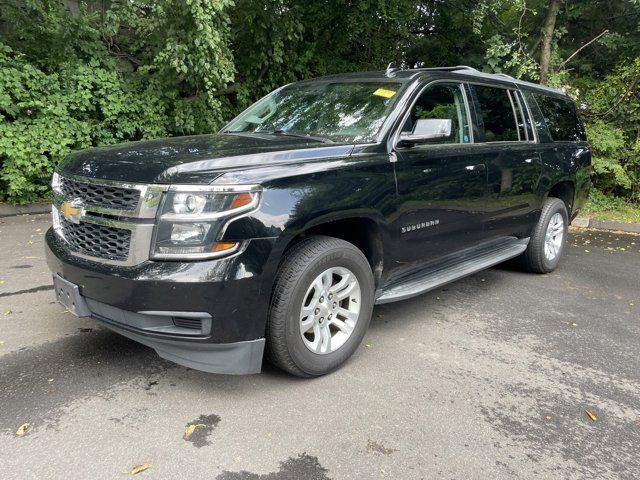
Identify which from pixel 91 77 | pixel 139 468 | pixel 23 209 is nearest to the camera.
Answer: pixel 139 468

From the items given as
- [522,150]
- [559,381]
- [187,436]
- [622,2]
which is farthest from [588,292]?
[622,2]

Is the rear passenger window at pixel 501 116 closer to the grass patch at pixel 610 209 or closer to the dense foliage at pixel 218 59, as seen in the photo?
the dense foliage at pixel 218 59

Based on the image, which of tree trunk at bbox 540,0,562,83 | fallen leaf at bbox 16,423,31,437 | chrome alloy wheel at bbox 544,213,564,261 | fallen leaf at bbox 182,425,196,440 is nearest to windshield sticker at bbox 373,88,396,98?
fallen leaf at bbox 182,425,196,440

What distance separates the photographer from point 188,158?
2.82m

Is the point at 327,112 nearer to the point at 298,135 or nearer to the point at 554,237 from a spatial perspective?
the point at 298,135

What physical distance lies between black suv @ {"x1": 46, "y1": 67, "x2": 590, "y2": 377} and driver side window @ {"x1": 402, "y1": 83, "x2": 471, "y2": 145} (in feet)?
0.05

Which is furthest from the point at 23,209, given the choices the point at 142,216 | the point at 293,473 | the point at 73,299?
the point at 293,473

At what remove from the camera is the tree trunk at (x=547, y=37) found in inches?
373

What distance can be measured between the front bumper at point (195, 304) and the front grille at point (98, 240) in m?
0.08

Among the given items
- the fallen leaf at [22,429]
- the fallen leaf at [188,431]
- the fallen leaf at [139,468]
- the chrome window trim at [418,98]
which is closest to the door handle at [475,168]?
the chrome window trim at [418,98]

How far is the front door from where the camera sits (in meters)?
3.54

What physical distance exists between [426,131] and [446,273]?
3.96 ft

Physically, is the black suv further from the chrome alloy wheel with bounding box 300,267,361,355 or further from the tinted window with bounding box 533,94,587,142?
the tinted window with bounding box 533,94,587,142

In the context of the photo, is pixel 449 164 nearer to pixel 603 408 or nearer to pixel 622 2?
pixel 603 408
